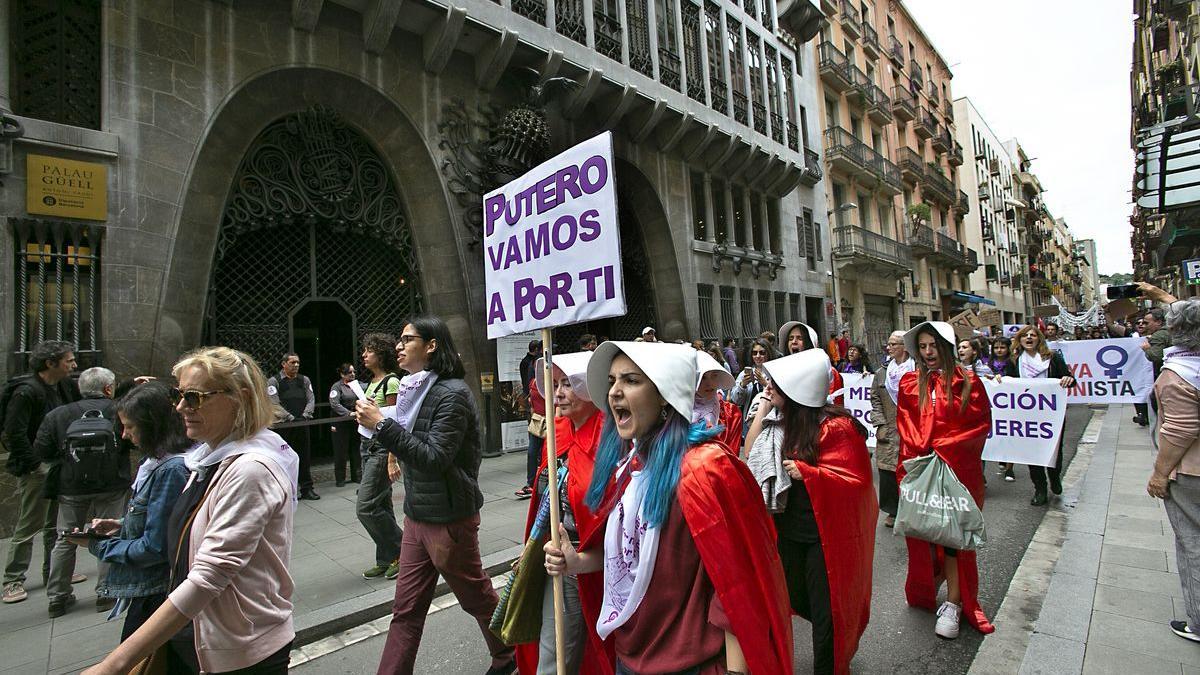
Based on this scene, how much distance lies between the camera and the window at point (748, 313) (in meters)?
18.0

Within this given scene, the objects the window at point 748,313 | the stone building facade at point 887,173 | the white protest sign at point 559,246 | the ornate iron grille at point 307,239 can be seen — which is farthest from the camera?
the stone building facade at point 887,173

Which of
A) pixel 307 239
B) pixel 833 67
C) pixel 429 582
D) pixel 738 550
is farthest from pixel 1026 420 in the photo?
pixel 833 67

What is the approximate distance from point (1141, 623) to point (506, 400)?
8.93 meters

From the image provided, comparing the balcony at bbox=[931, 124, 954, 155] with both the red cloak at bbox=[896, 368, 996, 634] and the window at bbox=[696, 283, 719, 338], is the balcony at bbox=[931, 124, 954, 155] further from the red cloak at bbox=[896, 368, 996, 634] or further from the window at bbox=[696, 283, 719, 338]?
the red cloak at bbox=[896, 368, 996, 634]

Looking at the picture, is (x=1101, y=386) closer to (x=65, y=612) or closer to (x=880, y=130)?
(x=65, y=612)

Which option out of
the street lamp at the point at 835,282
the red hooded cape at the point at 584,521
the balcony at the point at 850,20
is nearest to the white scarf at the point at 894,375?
the red hooded cape at the point at 584,521

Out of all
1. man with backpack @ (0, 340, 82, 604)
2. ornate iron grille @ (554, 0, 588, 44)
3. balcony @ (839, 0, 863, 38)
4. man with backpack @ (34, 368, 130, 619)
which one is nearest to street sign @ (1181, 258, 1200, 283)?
ornate iron grille @ (554, 0, 588, 44)

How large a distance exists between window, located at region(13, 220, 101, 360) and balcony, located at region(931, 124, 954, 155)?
4126cm

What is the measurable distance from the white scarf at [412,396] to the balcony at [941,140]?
41.1 m

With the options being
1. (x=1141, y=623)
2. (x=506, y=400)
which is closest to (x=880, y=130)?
(x=506, y=400)

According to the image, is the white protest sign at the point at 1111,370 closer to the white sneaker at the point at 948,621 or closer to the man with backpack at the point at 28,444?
the white sneaker at the point at 948,621

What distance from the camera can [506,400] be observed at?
10750 mm

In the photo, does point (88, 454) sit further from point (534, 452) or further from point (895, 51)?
point (895, 51)

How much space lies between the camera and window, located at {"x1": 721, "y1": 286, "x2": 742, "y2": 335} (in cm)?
1712
